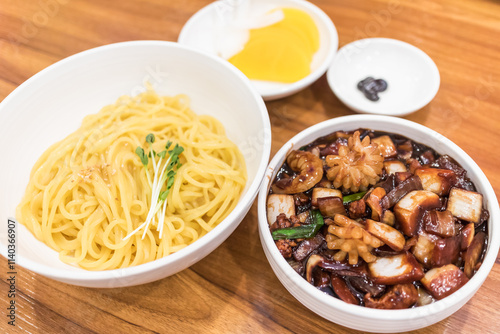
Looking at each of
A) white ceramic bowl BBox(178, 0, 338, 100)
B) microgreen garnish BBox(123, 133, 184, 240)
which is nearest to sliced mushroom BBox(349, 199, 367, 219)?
microgreen garnish BBox(123, 133, 184, 240)

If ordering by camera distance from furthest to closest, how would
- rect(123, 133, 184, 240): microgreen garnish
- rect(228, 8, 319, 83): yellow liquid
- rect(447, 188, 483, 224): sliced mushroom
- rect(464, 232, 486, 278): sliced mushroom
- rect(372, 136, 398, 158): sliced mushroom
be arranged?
rect(228, 8, 319, 83): yellow liquid → rect(372, 136, 398, 158): sliced mushroom → rect(123, 133, 184, 240): microgreen garnish → rect(447, 188, 483, 224): sliced mushroom → rect(464, 232, 486, 278): sliced mushroom

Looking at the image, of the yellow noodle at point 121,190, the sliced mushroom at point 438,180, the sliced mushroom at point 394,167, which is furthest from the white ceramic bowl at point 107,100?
the sliced mushroom at point 438,180

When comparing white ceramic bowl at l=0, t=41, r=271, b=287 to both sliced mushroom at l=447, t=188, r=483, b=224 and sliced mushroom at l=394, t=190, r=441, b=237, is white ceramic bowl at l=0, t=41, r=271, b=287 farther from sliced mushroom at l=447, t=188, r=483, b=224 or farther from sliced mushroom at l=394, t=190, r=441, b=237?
sliced mushroom at l=447, t=188, r=483, b=224

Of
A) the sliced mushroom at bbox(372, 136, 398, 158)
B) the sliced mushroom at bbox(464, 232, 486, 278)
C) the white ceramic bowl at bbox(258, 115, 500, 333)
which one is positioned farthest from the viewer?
A: the sliced mushroom at bbox(372, 136, 398, 158)

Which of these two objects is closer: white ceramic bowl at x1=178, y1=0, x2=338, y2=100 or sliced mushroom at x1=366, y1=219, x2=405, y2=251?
sliced mushroom at x1=366, y1=219, x2=405, y2=251

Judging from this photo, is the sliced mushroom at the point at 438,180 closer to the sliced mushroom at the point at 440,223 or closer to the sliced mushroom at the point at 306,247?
the sliced mushroom at the point at 440,223

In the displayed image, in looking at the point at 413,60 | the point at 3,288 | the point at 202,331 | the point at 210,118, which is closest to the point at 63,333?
the point at 3,288

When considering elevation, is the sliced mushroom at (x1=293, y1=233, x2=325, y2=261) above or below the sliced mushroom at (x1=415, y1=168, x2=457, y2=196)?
below
